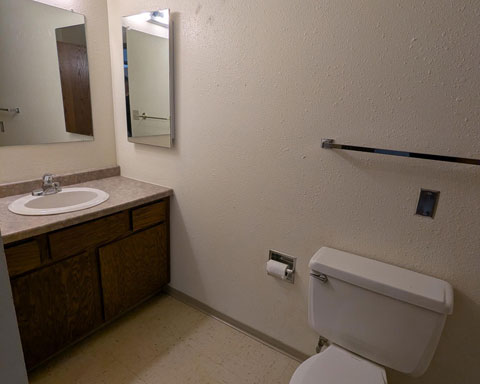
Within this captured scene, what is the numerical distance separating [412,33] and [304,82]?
1.36ft

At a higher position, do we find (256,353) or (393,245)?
(393,245)

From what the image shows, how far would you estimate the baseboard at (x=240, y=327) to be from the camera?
160cm

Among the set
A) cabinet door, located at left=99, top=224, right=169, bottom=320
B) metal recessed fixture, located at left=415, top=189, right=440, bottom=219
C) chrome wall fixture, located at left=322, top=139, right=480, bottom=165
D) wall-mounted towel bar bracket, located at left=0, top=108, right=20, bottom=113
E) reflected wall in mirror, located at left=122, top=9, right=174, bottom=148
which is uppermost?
reflected wall in mirror, located at left=122, top=9, right=174, bottom=148

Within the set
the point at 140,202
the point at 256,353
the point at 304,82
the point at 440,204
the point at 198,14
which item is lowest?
the point at 256,353

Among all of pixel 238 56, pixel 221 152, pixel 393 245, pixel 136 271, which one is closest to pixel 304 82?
pixel 238 56

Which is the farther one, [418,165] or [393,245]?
[393,245]

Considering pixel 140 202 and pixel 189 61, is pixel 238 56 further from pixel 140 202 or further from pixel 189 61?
pixel 140 202

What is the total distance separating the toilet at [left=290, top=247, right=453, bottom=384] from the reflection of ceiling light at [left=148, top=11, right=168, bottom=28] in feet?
4.78

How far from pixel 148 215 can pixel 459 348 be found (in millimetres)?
1615

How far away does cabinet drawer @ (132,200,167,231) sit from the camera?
1.66m

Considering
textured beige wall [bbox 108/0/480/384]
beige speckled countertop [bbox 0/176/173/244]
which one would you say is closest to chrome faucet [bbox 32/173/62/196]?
beige speckled countertop [bbox 0/176/173/244]

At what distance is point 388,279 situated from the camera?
1.08 metres

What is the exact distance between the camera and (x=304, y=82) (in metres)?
1.26

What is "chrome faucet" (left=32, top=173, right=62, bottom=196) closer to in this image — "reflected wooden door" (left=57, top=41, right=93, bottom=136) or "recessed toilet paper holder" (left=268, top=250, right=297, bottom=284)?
"reflected wooden door" (left=57, top=41, right=93, bottom=136)
